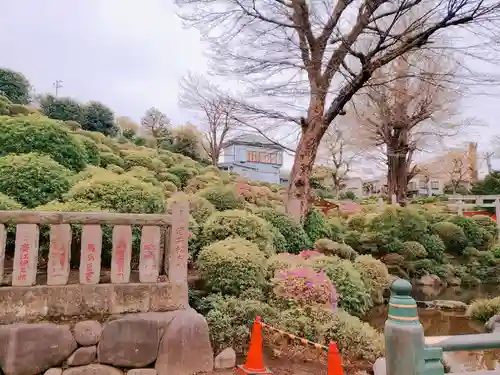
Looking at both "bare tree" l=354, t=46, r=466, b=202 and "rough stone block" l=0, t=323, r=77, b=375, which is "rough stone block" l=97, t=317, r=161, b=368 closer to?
"rough stone block" l=0, t=323, r=77, b=375

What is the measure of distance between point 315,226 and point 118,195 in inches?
208

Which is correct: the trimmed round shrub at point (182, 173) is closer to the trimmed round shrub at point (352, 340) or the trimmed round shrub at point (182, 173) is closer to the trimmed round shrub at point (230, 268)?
the trimmed round shrub at point (230, 268)

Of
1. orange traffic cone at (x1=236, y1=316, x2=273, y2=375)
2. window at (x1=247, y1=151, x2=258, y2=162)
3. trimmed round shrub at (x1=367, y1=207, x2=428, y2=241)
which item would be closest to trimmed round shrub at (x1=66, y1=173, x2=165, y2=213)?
orange traffic cone at (x1=236, y1=316, x2=273, y2=375)

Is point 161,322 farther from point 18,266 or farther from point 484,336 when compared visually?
point 484,336

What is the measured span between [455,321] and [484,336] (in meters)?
6.63

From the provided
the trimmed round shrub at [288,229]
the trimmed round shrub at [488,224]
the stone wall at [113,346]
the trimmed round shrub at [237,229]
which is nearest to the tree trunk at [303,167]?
the trimmed round shrub at [288,229]

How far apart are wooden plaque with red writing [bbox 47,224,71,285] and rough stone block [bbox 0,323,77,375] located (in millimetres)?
397

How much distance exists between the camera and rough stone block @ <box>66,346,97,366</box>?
3393 millimetres

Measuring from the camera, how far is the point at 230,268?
475 centimetres

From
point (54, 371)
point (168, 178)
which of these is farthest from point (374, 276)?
point (168, 178)

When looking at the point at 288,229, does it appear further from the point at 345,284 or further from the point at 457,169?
the point at 457,169

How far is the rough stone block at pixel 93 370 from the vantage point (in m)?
3.36

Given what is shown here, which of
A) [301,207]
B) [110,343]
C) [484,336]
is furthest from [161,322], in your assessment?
[301,207]

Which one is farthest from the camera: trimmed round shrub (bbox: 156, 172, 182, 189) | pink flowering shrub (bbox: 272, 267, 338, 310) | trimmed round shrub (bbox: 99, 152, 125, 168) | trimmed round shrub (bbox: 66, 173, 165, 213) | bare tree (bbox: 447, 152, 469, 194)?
bare tree (bbox: 447, 152, 469, 194)
